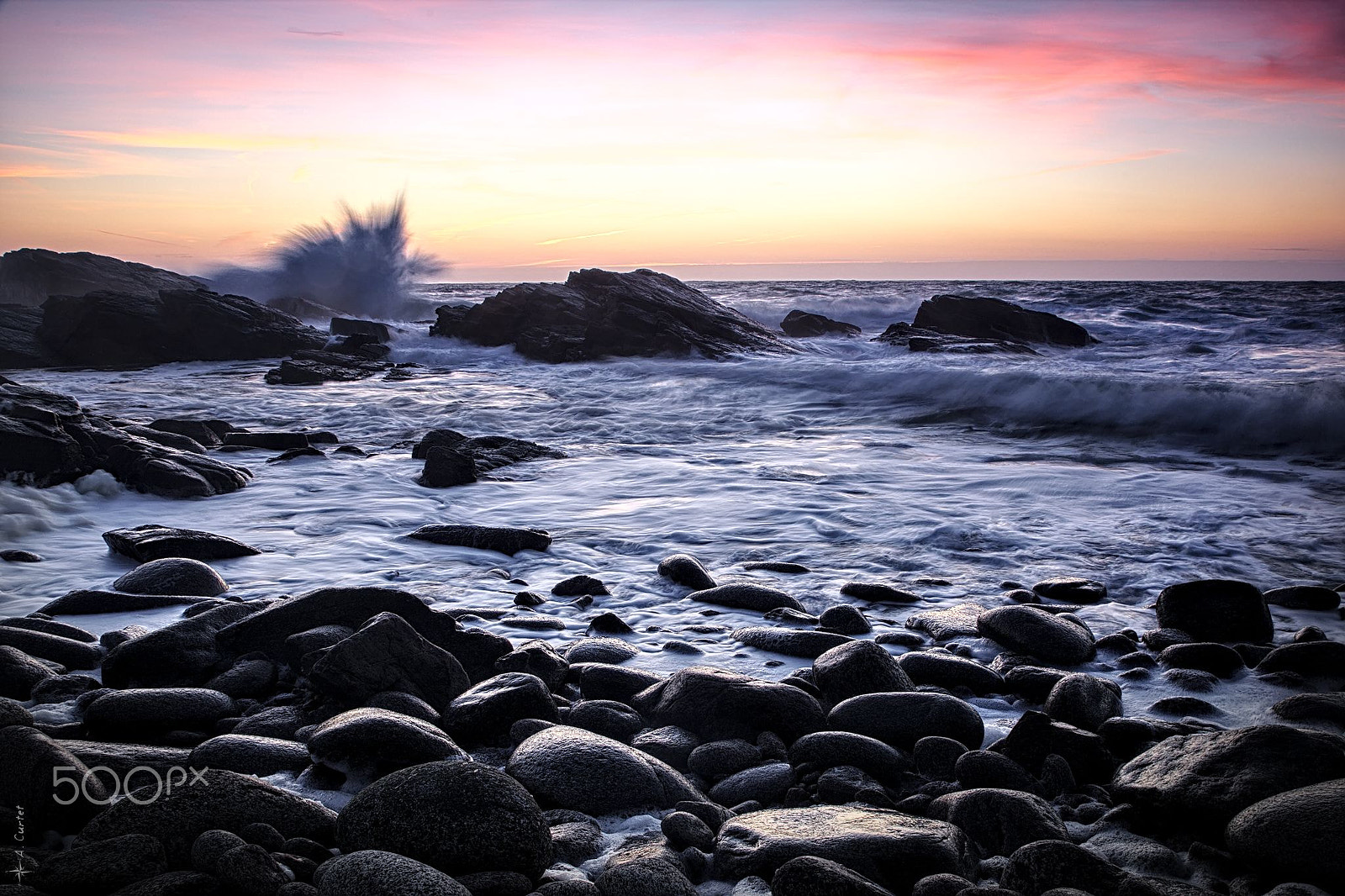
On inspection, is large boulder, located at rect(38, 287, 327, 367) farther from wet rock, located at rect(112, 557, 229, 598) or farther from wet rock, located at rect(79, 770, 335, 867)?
wet rock, located at rect(79, 770, 335, 867)

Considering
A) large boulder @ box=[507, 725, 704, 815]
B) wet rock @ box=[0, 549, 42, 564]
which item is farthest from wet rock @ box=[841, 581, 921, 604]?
wet rock @ box=[0, 549, 42, 564]

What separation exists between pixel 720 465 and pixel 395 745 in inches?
233

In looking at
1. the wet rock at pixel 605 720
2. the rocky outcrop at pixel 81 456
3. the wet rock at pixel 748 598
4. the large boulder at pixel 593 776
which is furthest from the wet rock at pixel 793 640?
the rocky outcrop at pixel 81 456

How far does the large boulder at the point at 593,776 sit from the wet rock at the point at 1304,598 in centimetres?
343

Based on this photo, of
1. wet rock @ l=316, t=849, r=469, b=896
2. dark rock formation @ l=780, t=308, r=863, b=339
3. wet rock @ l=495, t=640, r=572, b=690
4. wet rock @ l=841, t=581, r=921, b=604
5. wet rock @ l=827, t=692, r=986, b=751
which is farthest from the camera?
dark rock formation @ l=780, t=308, r=863, b=339

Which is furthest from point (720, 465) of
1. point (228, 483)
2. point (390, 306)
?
point (390, 306)

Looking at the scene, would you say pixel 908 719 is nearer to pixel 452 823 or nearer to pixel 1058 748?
pixel 1058 748

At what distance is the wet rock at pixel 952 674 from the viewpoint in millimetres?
3254

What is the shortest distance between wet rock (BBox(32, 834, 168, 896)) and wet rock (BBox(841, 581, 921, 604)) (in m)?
3.29

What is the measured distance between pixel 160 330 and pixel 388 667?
66.2ft

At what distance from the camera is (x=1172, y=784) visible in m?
2.25

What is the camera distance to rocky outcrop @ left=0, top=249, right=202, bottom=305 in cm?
2603

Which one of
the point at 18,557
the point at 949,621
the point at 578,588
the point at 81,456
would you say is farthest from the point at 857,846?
the point at 81,456

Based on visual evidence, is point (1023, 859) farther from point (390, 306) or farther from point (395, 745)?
point (390, 306)
